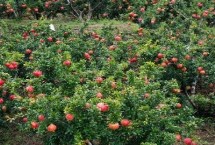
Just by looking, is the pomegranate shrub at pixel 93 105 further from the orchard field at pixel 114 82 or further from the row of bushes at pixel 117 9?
the row of bushes at pixel 117 9

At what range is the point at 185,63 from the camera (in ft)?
24.0

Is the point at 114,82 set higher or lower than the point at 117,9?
higher

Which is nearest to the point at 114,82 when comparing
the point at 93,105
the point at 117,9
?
the point at 93,105

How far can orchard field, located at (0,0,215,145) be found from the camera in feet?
15.9

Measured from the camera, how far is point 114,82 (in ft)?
17.6

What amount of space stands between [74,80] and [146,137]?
1.16m

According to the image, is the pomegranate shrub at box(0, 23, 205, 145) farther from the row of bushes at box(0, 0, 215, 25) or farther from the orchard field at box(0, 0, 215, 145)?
the row of bushes at box(0, 0, 215, 25)

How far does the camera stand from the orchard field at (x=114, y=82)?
4.85 m

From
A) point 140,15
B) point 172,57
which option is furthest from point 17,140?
point 140,15

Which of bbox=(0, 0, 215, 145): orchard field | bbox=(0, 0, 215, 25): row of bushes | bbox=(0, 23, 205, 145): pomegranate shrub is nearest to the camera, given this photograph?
bbox=(0, 23, 205, 145): pomegranate shrub

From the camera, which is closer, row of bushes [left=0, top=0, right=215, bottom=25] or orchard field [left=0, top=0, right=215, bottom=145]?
orchard field [left=0, top=0, right=215, bottom=145]

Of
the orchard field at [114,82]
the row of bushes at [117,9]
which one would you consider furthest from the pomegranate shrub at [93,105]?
the row of bushes at [117,9]

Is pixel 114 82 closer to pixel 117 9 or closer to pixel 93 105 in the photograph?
pixel 93 105

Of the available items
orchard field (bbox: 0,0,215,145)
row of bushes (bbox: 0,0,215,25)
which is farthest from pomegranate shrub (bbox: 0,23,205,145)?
row of bushes (bbox: 0,0,215,25)
